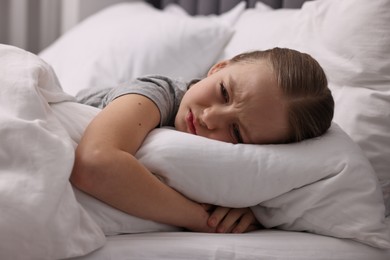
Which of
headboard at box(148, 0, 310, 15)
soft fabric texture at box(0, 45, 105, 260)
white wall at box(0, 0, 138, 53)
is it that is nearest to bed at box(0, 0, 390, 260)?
soft fabric texture at box(0, 45, 105, 260)

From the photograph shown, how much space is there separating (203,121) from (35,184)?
13.4 inches

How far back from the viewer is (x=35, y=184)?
0.76 meters

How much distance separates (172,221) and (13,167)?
27 cm

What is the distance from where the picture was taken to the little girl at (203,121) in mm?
862

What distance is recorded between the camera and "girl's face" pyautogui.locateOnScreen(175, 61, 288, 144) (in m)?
0.96

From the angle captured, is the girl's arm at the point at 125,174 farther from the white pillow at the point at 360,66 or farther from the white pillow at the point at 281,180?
the white pillow at the point at 360,66

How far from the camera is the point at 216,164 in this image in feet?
3.01

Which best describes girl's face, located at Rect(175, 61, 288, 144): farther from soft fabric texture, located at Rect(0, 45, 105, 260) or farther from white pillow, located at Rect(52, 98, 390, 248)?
soft fabric texture, located at Rect(0, 45, 105, 260)

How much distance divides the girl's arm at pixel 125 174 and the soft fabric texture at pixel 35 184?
0.14 feet

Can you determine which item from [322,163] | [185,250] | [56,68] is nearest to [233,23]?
[56,68]

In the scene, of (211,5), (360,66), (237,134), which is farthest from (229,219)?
(211,5)

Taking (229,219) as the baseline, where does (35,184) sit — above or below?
above

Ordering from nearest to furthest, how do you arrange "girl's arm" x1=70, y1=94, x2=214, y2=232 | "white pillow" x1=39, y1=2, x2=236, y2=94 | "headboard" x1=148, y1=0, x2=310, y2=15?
"girl's arm" x1=70, y1=94, x2=214, y2=232 < "white pillow" x1=39, y1=2, x2=236, y2=94 < "headboard" x1=148, y1=0, x2=310, y2=15

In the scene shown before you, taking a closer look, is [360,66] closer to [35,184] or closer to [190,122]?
[190,122]
